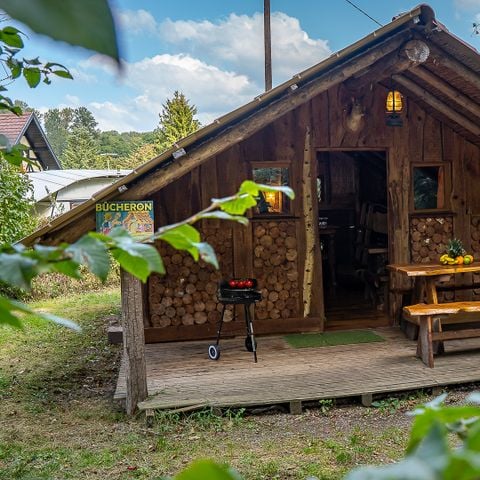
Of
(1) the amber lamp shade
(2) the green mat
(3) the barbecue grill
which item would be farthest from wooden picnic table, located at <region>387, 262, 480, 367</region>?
(1) the amber lamp shade

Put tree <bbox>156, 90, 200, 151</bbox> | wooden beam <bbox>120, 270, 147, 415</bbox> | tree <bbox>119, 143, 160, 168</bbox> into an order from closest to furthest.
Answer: wooden beam <bbox>120, 270, 147, 415</bbox>, tree <bbox>156, 90, 200, 151</bbox>, tree <bbox>119, 143, 160, 168</bbox>

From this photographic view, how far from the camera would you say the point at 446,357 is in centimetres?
488

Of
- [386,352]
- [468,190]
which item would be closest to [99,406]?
[386,352]

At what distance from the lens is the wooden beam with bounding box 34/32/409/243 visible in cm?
396

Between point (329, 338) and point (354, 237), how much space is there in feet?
13.4

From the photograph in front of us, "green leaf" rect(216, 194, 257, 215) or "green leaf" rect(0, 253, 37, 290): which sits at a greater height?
"green leaf" rect(216, 194, 257, 215)

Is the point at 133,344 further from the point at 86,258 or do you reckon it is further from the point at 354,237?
the point at 354,237

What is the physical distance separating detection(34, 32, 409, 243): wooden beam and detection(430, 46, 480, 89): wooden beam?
407 mm

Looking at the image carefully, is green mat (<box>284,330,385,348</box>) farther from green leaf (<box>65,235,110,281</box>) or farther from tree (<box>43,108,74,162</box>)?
tree (<box>43,108,74,162</box>)

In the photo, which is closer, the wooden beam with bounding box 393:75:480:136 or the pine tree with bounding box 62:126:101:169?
the wooden beam with bounding box 393:75:480:136

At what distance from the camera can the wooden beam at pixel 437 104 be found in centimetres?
564

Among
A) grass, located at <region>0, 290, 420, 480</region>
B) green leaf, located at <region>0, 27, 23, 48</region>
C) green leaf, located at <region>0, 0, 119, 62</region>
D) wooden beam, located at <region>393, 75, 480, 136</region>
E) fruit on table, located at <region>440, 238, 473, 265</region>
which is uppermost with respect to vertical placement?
wooden beam, located at <region>393, 75, 480, 136</region>

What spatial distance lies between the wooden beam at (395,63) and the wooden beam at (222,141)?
0.34 feet

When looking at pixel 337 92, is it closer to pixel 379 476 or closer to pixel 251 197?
pixel 251 197
